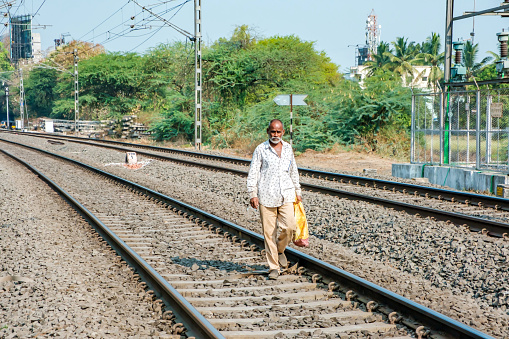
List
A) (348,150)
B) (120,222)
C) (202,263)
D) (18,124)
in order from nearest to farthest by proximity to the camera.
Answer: (202,263) → (120,222) → (348,150) → (18,124)

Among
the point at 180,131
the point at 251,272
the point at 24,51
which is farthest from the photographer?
the point at 24,51

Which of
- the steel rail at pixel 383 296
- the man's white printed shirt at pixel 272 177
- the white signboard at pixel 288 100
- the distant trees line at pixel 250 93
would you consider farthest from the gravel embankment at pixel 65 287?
the distant trees line at pixel 250 93

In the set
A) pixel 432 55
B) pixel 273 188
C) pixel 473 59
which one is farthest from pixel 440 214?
pixel 432 55

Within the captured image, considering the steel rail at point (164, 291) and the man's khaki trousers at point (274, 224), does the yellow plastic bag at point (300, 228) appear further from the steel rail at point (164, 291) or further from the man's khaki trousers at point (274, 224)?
the steel rail at point (164, 291)

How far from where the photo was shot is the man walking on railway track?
6449 millimetres

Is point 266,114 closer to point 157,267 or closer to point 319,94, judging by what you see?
point 319,94

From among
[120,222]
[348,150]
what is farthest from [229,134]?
[120,222]

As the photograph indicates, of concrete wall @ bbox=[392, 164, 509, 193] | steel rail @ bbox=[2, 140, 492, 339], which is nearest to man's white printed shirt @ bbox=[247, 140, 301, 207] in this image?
steel rail @ bbox=[2, 140, 492, 339]

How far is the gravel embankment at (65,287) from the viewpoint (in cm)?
506

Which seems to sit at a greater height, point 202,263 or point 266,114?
point 266,114

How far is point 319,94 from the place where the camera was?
29938 mm

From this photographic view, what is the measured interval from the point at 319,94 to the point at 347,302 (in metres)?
25.1

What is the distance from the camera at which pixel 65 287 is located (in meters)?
6.28

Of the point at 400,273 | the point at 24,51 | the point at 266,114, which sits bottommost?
the point at 400,273
